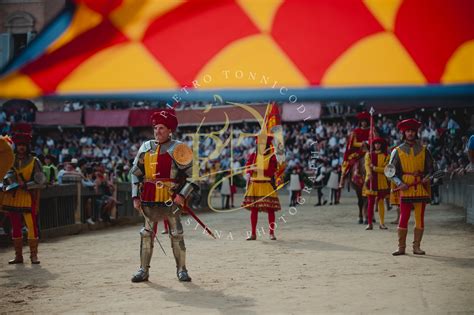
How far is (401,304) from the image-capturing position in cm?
584

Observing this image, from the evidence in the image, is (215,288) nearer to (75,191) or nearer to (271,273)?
(271,273)

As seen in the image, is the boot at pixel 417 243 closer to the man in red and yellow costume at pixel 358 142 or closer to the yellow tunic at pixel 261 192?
the yellow tunic at pixel 261 192

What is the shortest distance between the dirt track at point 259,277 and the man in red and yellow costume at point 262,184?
0.46 meters

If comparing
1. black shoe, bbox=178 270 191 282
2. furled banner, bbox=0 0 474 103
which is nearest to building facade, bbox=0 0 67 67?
furled banner, bbox=0 0 474 103

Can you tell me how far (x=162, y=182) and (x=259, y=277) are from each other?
4.31 feet

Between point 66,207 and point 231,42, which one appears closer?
point 231,42

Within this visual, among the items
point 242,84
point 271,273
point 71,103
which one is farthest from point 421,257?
point 71,103

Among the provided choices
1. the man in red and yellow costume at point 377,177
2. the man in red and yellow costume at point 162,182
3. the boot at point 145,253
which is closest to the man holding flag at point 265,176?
the man in red and yellow costume at point 377,177

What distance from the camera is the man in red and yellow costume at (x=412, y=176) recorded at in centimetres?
943

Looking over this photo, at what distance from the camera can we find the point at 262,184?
472 inches

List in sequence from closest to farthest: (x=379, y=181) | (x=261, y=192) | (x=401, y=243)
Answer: (x=401, y=243) < (x=261, y=192) < (x=379, y=181)

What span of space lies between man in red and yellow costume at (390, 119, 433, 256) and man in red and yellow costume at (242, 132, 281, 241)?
2.68 m

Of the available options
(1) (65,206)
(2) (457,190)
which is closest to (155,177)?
(1) (65,206)

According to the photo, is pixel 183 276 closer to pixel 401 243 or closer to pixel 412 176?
pixel 401 243
